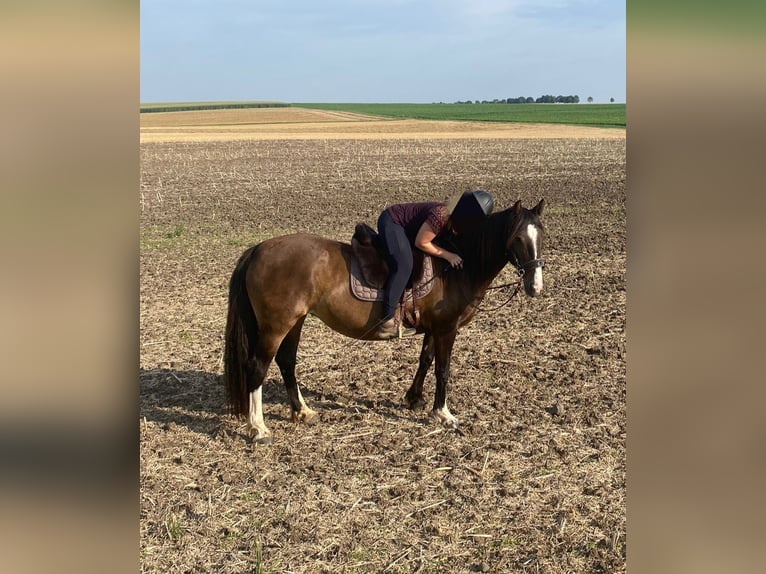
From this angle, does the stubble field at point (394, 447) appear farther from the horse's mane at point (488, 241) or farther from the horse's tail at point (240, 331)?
the horse's mane at point (488, 241)

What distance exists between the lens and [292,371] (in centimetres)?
626

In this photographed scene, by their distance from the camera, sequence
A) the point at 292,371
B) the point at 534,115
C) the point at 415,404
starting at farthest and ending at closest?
1. the point at 534,115
2. the point at 415,404
3. the point at 292,371

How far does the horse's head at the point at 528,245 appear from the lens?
5402 millimetres

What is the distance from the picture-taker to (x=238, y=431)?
6.12 m

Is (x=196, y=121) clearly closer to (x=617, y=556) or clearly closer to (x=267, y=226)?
(x=267, y=226)

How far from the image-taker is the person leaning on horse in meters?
5.74

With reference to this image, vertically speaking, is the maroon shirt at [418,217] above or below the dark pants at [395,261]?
above

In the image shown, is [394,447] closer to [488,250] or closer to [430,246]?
[430,246]

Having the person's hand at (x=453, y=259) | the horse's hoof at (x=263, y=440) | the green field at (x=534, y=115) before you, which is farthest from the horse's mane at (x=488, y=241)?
the green field at (x=534, y=115)

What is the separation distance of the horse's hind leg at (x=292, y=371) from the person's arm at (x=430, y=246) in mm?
1273

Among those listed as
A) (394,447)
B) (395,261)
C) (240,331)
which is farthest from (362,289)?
(394,447)

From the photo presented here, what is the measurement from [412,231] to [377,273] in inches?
18.6
